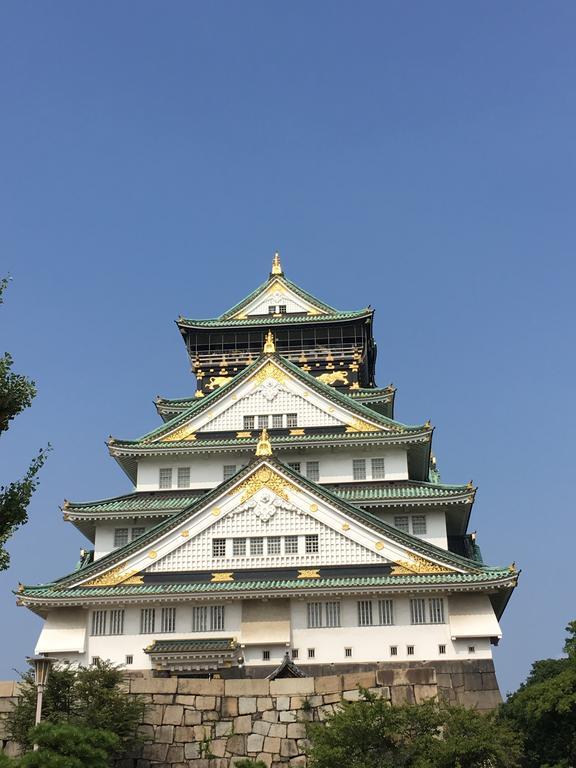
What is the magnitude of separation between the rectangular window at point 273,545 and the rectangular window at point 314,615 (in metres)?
2.41

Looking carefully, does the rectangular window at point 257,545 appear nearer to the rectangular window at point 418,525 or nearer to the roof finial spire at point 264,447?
the roof finial spire at point 264,447

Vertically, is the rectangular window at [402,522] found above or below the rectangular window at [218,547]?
above

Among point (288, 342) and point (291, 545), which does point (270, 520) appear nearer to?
point (291, 545)

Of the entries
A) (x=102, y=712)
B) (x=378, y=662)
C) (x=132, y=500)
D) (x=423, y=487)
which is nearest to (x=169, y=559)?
(x=132, y=500)

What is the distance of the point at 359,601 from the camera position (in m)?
35.7

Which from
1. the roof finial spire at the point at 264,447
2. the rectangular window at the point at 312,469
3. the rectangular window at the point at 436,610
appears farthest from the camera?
the rectangular window at the point at 312,469

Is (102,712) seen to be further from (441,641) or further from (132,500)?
(132,500)

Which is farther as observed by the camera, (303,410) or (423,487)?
(303,410)

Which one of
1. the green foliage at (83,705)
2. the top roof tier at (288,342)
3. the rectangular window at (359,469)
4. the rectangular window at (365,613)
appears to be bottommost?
the green foliage at (83,705)

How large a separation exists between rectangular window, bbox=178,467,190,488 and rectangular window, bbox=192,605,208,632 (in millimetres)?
7816

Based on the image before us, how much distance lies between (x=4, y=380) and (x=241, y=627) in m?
16.6

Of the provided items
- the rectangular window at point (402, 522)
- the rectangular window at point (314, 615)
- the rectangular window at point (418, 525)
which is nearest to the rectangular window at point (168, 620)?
the rectangular window at point (314, 615)

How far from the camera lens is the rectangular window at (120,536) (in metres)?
41.5

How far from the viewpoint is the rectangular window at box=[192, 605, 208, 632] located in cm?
3584
